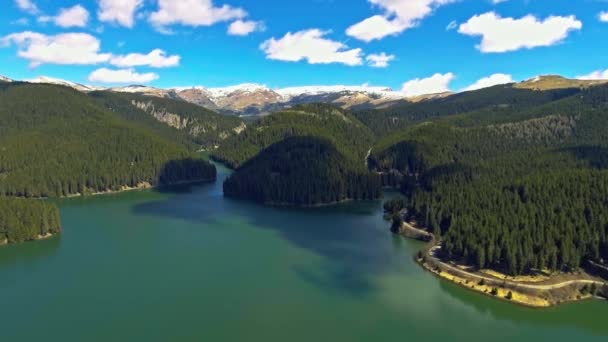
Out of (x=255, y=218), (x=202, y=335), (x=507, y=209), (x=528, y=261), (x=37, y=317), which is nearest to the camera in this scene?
(x=202, y=335)

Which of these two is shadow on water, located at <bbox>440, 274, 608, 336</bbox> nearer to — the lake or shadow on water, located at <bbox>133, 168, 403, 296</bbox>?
the lake

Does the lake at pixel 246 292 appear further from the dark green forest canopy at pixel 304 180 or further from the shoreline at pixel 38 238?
the dark green forest canopy at pixel 304 180

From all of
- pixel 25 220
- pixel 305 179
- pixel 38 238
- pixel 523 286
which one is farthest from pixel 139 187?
pixel 523 286

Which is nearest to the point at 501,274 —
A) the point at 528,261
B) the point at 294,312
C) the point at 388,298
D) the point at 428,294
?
the point at 528,261

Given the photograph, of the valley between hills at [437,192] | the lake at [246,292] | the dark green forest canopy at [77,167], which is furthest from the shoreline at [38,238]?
the dark green forest canopy at [77,167]

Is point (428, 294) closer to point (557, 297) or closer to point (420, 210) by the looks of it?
point (557, 297)

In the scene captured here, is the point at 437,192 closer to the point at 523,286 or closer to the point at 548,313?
the point at 523,286
